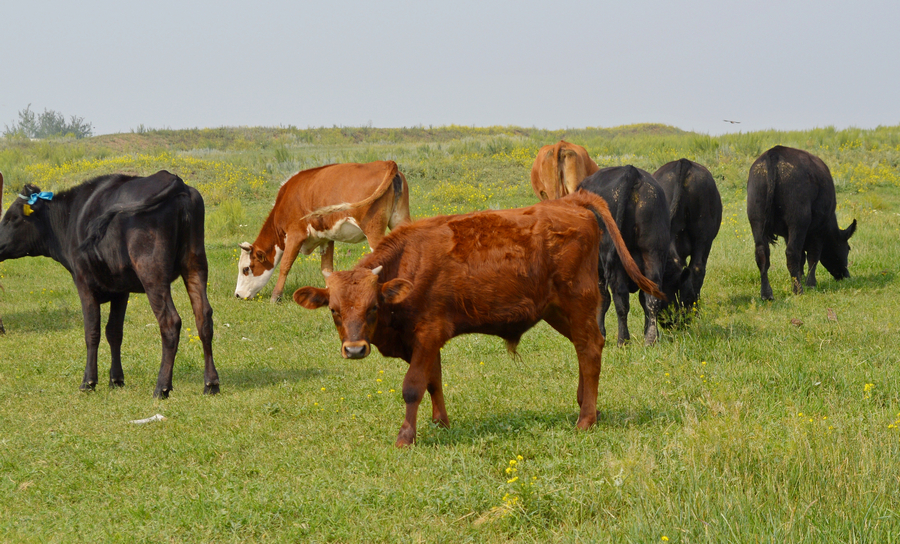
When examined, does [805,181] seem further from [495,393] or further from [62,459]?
[62,459]

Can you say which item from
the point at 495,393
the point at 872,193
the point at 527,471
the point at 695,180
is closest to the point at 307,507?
the point at 527,471

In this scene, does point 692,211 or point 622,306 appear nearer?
point 622,306

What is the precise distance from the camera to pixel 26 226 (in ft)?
28.2

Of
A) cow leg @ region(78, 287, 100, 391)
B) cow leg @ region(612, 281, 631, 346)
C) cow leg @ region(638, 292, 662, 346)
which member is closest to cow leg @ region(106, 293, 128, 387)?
cow leg @ region(78, 287, 100, 391)

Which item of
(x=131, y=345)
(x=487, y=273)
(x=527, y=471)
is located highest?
(x=487, y=273)

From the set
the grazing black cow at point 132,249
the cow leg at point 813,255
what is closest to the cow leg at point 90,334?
the grazing black cow at point 132,249

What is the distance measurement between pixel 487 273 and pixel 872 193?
19.2 m

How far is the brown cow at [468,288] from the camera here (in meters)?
5.17

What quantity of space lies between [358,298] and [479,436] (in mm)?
1308

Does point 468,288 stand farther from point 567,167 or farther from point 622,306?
point 567,167

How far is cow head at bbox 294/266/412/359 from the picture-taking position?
490 centimetres

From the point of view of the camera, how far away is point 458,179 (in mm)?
26500

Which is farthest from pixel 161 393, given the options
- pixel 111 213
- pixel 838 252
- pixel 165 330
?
pixel 838 252

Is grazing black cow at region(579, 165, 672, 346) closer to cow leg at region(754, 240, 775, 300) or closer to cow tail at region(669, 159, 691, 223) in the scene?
cow tail at region(669, 159, 691, 223)
